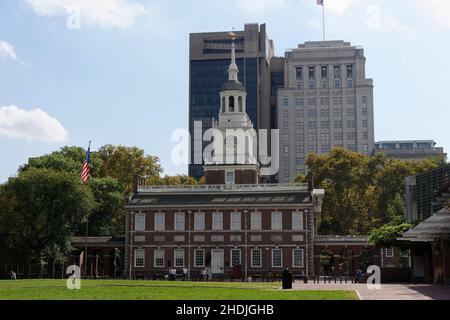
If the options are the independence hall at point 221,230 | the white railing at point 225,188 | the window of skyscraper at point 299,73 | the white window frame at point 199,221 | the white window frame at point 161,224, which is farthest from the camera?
the window of skyscraper at point 299,73

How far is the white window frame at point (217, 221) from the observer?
220 ft

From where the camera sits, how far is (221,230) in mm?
66938

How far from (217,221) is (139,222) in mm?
7375

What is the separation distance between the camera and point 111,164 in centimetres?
8756

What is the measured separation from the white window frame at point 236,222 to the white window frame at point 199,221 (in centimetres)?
269

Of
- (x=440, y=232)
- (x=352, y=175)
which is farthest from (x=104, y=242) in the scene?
(x=440, y=232)

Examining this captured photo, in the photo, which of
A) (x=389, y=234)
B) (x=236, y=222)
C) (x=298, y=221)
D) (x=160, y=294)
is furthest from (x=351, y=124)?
(x=160, y=294)

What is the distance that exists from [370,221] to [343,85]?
73.3m

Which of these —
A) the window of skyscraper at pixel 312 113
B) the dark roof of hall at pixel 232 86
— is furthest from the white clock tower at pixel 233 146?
the window of skyscraper at pixel 312 113

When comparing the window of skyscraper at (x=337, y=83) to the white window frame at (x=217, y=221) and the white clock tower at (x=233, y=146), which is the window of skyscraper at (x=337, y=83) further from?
the white window frame at (x=217, y=221)

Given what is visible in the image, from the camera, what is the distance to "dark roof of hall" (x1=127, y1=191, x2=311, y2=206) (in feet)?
218

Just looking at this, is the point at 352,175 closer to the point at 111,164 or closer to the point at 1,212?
Answer: the point at 111,164

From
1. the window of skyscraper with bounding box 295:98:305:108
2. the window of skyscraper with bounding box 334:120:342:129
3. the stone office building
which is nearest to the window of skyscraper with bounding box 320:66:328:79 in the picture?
the stone office building

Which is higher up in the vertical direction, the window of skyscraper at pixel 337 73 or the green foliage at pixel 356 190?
the window of skyscraper at pixel 337 73
